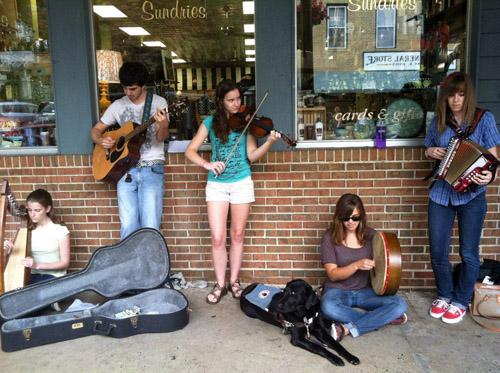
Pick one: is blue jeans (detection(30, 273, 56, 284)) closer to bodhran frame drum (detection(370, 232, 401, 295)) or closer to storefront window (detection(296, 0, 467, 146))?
storefront window (detection(296, 0, 467, 146))

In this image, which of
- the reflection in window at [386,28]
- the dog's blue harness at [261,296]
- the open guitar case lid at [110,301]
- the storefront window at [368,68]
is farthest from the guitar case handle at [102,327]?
the reflection in window at [386,28]

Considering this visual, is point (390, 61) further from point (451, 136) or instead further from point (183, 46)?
point (183, 46)

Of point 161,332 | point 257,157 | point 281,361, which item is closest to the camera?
point 281,361

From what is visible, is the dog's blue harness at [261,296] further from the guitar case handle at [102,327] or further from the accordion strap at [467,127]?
the accordion strap at [467,127]

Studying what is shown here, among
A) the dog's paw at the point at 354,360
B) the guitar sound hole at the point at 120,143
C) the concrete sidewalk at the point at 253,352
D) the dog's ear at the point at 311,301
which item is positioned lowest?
the concrete sidewalk at the point at 253,352

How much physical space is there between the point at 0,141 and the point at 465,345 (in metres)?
4.00

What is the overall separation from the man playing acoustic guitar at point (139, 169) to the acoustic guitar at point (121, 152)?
46mm

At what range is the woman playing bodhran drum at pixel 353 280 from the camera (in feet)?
10.9

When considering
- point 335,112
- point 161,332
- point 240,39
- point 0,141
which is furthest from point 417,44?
point 0,141

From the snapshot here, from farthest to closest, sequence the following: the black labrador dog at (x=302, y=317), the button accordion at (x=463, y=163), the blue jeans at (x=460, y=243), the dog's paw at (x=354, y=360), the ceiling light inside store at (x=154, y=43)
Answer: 1. the ceiling light inside store at (x=154, y=43)
2. the blue jeans at (x=460, y=243)
3. the black labrador dog at (x=302, y=317)
4. the button accordion at (x=463, y=163)
5. the dog's paw at (x=354, y=360)

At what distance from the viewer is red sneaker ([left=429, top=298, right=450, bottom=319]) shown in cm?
360

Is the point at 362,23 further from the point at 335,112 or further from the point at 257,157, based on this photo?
the point at 257,157

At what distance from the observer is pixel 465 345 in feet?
10.6

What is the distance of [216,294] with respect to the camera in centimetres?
391
